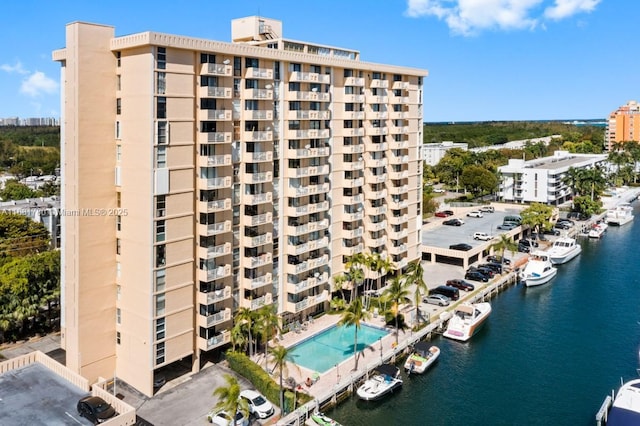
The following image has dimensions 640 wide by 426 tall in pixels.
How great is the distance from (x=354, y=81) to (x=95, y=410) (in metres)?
43.7

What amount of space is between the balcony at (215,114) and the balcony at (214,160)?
3262mm

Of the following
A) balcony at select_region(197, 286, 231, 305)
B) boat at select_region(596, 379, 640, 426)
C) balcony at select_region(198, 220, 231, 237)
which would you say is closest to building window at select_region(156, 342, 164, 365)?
balcony at select_region(197, 286, 231, 305)

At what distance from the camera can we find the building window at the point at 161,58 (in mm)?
43956

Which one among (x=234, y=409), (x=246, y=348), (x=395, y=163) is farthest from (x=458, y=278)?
(x=234, y=409)

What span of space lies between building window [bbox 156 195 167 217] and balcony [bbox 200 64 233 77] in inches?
447

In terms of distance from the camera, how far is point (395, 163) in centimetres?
7238

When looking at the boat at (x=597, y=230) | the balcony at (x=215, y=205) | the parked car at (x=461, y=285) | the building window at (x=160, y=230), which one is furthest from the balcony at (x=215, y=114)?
the boat at (x=597, y=230)

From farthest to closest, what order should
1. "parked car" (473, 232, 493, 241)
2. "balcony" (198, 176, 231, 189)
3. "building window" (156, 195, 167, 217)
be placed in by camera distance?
"parked car" (473, 232, 493, 241), "balcony" (198, 176, 231, 189), "building window" (156, 195, 167, 217)

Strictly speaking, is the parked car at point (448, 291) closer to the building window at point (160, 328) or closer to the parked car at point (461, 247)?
the parked car at point (461, 247)

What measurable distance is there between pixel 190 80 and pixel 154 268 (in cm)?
1589

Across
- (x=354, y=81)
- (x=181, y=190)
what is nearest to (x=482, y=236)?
(x=354, y=81)

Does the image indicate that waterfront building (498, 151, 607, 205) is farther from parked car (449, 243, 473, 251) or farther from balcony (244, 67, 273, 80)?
balcony (244, 67, 273, 80)

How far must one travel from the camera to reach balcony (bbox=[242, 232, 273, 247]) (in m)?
→ 53.2

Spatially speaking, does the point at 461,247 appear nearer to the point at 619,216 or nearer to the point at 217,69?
the point at 217,69
